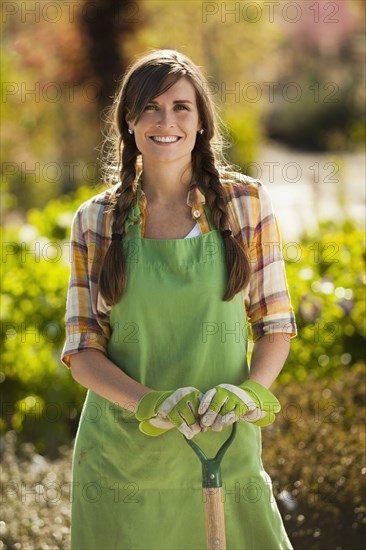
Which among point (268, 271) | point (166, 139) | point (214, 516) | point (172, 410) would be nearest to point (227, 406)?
point (172, 410)

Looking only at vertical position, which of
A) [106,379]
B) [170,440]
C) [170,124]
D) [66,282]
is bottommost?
[170,440]

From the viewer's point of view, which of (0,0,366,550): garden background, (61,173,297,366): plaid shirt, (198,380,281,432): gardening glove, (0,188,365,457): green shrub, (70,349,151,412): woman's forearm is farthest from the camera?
(0,188,365,457): green shrub

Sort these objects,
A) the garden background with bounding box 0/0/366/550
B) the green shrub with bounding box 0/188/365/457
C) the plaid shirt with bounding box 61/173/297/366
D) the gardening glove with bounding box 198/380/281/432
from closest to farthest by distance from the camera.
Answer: the gardening glove with bounding box 198/380/281/432, the plaid shirt with bounding box 61/173/297/366, the garden background with bounding box 0/0/366/550, the green shrub with bounding box 0/188/365/457

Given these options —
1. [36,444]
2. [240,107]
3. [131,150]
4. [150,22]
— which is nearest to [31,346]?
[36,444]

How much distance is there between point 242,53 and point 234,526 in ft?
43.5

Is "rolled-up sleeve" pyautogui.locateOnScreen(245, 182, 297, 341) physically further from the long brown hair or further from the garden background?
the garden background

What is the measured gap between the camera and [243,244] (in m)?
2.36

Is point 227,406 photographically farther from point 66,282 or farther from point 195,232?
point 66,282

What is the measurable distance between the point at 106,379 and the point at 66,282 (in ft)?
9.23

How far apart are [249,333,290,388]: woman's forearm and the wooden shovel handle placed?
29 cm

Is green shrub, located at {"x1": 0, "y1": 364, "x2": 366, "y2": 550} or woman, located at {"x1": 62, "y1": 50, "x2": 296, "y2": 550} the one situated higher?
woman, located at {"x1": 62, "y1": 50, "x2": 296, "y2": 550}

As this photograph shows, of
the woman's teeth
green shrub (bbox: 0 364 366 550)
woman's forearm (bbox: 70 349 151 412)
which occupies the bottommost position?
green shrub (bbox: 0 364 366 550)

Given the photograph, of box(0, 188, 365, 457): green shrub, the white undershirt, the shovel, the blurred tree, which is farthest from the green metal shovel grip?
the blurred tree

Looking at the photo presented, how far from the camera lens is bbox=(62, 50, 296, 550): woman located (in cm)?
231
